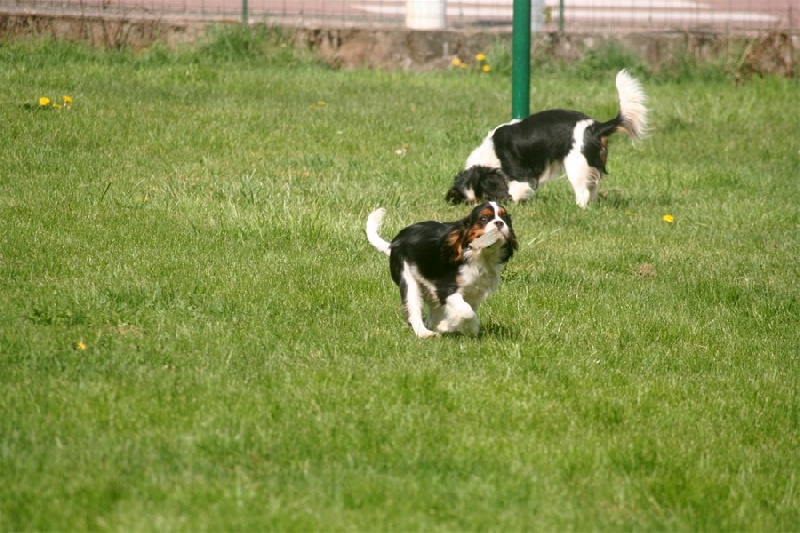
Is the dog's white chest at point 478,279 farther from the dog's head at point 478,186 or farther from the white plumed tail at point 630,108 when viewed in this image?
the white plumed tail at point 630,108

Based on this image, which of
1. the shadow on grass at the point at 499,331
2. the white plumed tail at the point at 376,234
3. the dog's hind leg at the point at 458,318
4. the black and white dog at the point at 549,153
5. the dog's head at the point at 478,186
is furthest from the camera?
the black and white dog at the point at 549,153

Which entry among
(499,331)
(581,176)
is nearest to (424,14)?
(581,176)

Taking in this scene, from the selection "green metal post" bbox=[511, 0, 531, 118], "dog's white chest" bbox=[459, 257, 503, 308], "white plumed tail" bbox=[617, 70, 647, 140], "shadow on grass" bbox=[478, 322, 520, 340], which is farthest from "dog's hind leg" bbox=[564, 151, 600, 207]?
"dog's white chest" bbox=[459, 257, 503, 308]

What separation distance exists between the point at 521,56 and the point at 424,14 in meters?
5.33

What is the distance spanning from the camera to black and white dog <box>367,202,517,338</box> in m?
5.84

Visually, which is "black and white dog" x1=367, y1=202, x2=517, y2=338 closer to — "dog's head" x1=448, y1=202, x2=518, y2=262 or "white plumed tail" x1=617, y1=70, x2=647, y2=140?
"dog's head" x1=448, y1=202, x2=518, y2=262

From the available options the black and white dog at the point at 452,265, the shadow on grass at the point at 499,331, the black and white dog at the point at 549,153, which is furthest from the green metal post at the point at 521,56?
the black and white dog at the point at 452,265

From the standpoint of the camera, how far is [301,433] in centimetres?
468

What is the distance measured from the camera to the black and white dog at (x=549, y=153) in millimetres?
9633

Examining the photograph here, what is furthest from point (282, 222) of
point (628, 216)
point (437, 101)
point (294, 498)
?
point (437, 101)

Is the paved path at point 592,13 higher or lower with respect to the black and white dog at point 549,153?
higher

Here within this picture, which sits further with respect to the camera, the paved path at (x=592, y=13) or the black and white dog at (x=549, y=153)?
the paved path at (x=592, y=13)

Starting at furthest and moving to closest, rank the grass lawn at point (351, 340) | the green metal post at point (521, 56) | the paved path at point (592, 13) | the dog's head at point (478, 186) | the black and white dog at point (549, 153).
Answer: the paved path at point (592, 13)
the green metal post at point (521, 56)
the black and white dog at point (549, 153)
the dog's head at point (478, 186)
the grass lawn at point (351, 340)

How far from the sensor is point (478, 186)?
31.3 ft
